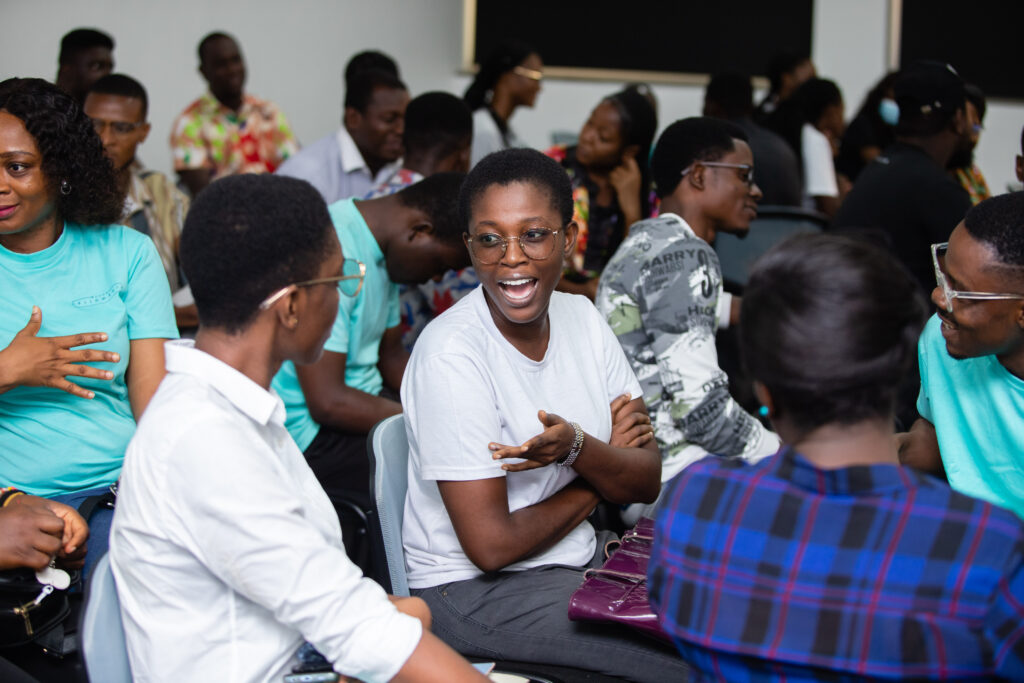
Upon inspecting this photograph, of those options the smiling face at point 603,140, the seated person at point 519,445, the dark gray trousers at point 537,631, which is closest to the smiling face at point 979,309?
the seated person at point 519,445

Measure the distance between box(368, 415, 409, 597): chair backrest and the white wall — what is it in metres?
3.94

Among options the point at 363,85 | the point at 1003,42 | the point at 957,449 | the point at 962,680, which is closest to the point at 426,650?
the point at 962,680

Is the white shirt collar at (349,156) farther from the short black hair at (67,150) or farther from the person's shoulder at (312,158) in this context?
the short black hair at (67,150)

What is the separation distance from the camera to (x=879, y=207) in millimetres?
3670

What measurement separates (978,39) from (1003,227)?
7.13 meters

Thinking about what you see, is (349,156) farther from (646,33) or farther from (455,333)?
(646,33)

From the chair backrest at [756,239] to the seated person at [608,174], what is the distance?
0.51 m

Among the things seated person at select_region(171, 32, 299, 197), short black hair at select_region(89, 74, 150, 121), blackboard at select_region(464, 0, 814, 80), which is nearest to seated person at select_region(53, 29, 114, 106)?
seated person at select_region(171, 32, 299, 197)

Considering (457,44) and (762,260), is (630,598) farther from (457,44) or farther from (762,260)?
(457,44)

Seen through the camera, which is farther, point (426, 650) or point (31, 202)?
point (31, 202)

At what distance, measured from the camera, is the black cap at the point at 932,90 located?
358 centimetres

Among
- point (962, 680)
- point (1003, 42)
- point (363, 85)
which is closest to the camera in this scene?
point (962, 680)

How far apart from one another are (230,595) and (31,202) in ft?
4.22

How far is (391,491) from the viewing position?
80.0 inches
